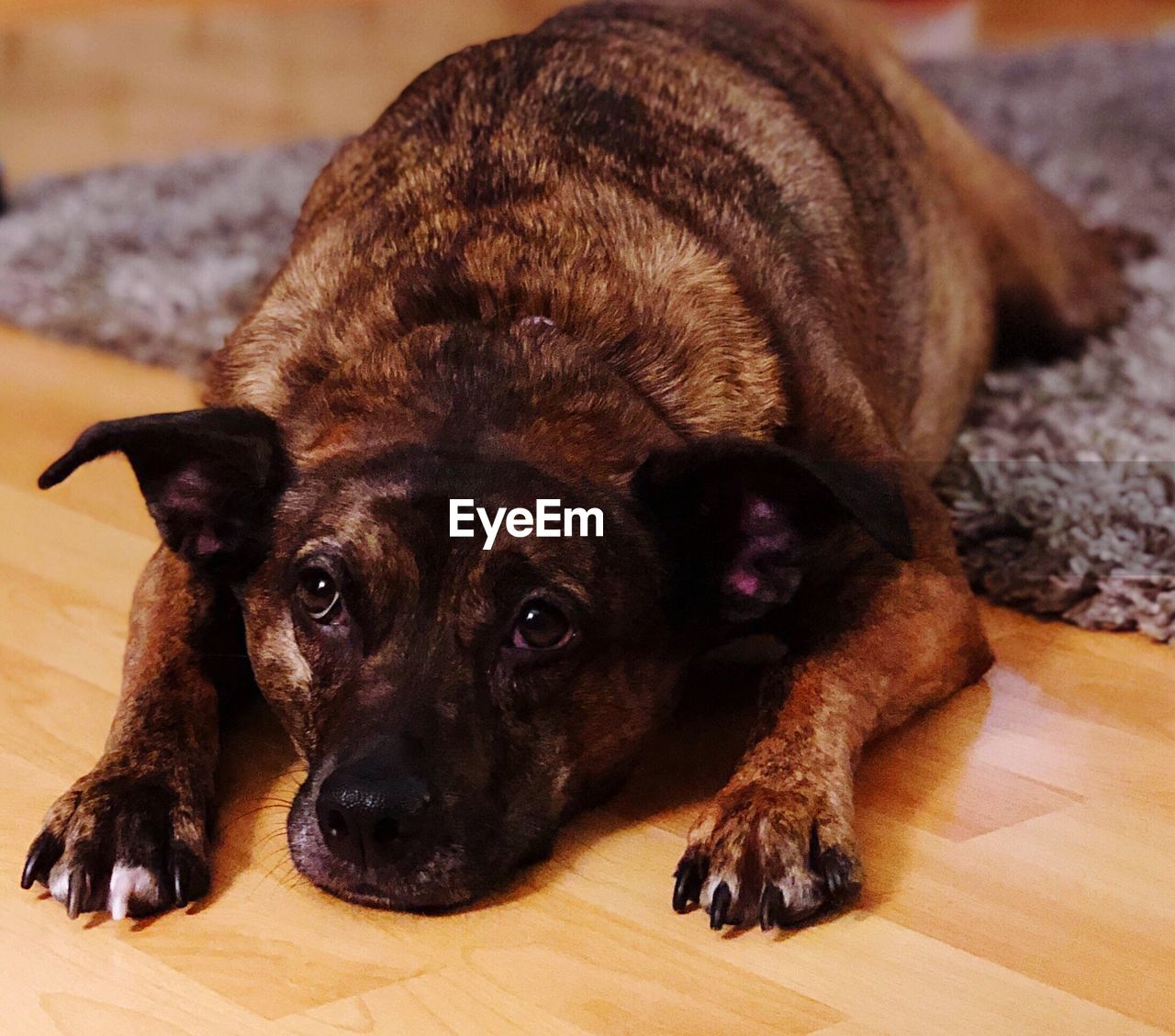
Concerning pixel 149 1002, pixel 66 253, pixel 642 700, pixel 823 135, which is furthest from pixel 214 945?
pixel 66 253

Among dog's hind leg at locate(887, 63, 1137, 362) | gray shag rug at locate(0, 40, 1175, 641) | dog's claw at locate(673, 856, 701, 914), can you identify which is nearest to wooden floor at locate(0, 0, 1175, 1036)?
dog's claw at locate(673, 856, 701, 914)

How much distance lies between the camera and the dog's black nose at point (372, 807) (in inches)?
87.8

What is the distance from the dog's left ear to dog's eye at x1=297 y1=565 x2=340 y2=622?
1.59ft

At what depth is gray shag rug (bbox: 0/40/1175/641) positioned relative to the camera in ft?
11.2

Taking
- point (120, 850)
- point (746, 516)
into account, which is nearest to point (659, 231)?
point (746, 516)

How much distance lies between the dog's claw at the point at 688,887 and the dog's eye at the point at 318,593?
65 cm

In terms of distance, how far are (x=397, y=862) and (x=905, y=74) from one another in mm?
3013

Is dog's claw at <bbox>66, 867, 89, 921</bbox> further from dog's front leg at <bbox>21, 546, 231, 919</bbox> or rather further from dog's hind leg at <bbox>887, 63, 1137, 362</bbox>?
dog's hind leg at <bbox>887, 63, 1137, 362</bbox>

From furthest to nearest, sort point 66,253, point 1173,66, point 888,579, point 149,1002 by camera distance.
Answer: point 1173,66 < point 66,253 < point 888,579 < point 149,1002

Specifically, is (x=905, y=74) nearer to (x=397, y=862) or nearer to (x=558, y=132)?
(x=558, y=132)

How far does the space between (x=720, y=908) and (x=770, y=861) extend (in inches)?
3.9

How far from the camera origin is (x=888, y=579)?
2.85 m

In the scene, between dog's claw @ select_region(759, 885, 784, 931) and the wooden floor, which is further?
dog's claw @ select_region(759, 885, 784, 931)

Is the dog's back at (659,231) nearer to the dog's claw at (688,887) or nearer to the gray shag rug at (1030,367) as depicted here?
the gray shag rug at (1030,367)
